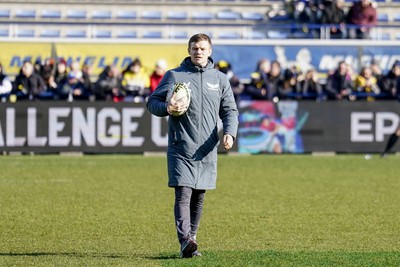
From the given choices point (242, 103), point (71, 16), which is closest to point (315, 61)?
point (242, 103)

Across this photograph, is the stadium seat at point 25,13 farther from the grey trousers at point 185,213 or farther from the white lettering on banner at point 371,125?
the grey trousers at point 185,213

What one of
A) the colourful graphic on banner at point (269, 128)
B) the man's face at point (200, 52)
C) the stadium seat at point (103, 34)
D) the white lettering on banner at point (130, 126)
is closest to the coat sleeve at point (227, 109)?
the man's face at point (200, 52)

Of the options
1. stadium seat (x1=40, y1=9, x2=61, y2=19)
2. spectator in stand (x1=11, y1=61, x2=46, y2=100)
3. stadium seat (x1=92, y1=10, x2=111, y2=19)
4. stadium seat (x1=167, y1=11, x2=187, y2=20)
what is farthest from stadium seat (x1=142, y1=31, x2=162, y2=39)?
spectator in stand (x1=11, y1=61, x2=46, y2=100)

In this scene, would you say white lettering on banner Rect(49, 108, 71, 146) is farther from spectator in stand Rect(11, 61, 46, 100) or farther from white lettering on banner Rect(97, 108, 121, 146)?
spectator in stand Rect(11, 61, 46, 100)

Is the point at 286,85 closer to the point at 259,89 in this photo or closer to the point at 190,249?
the point at 259,89

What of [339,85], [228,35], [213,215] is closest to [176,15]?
[228,35]

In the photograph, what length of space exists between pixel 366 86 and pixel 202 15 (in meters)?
7.56

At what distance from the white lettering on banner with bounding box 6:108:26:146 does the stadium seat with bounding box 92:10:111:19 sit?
8.99 m

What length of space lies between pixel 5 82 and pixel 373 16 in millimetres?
11405

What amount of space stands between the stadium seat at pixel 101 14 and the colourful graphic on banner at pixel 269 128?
8533 millimetres

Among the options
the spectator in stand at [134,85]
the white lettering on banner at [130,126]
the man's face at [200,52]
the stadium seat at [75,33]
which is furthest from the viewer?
the stadium seat at [75,33]

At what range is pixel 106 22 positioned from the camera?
32.3m

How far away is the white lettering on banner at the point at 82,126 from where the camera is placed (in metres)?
24.7

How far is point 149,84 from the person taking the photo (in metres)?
26.3
